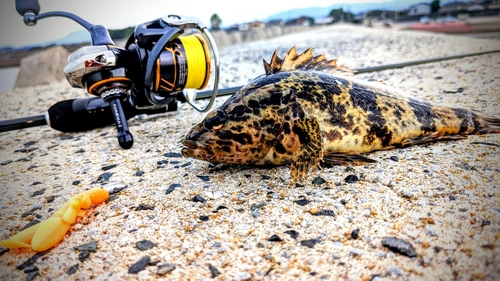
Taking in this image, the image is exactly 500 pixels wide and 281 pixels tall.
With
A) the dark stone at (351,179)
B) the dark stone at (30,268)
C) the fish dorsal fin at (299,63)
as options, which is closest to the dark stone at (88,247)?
the dark stone at (30,268)

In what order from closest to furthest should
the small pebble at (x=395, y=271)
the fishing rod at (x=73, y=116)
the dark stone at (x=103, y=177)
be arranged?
1. the small pebble at (x=395, y=271)
2. the dark stone at (x=103, y=177)
3. the fishing rod at (x=73, y=116)

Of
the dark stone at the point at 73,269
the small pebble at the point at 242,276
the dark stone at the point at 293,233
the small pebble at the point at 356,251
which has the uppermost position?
the dark stone at the point at 73,269

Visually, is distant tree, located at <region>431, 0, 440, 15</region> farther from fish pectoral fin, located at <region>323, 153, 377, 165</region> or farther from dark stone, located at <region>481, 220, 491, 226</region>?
dark stone, located at <region>481, 220, 491, 226</region>

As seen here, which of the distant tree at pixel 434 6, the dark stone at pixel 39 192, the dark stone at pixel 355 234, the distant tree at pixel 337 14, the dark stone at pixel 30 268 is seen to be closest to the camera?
the dark stone at pixel 30 268

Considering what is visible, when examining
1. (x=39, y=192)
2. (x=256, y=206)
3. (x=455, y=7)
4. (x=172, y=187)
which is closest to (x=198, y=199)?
(x=172, y=187)

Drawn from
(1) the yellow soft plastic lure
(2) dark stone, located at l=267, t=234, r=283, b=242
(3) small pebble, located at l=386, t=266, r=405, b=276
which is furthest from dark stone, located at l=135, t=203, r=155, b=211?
(3) small pebble, located at l=386, t=266, r=405, b=276

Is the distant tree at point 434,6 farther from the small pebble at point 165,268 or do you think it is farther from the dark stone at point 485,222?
the small pebble at point 165,268

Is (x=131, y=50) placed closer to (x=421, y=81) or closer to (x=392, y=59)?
(x=421, y=81)

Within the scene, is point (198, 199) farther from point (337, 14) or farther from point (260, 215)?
point (337, 14)
